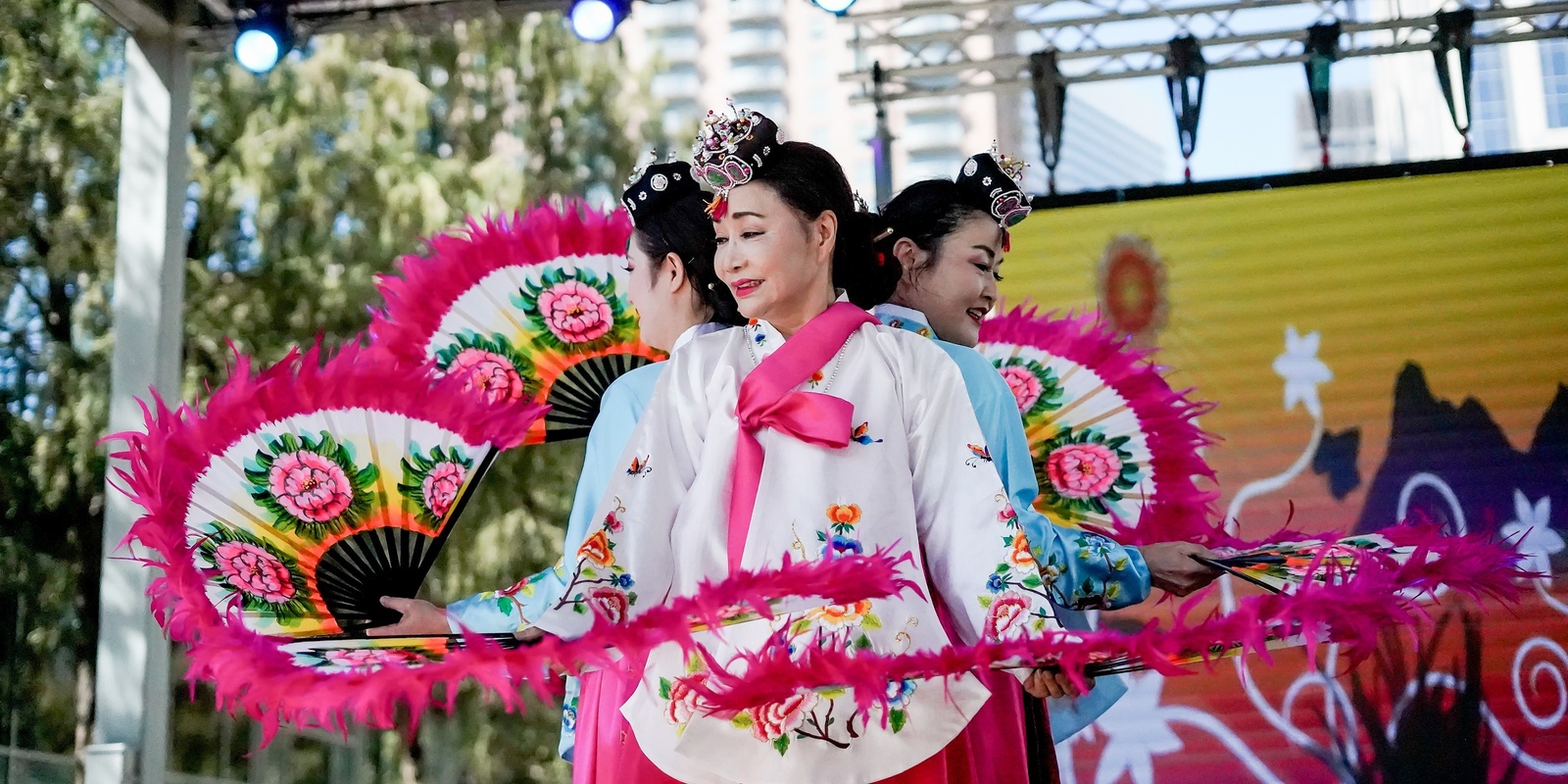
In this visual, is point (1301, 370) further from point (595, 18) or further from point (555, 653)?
point (555, 653)

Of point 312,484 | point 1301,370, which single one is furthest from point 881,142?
point 312,484

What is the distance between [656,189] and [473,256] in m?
0.52

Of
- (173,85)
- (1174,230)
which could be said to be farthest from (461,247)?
(1174,230)

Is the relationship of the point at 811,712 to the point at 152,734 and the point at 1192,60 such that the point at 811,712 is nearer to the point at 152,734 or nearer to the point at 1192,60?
the point at 152,734

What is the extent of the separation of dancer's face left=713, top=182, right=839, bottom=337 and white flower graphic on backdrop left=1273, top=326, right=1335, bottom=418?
2.97m

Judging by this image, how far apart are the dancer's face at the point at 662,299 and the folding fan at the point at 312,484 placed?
0.32 metres

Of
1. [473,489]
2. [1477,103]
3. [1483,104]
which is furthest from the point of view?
[1483,104]

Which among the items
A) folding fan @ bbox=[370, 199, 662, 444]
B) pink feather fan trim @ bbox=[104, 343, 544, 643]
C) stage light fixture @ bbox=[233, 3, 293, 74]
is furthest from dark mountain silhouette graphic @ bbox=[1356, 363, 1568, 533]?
stage light fixture @ bbox=[233, 3, 293, 74]

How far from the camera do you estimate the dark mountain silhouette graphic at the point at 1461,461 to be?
446cm

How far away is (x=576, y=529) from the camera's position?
225 centimetres

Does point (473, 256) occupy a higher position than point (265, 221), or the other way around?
point (265, 221)

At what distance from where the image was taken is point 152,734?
13.9 feet

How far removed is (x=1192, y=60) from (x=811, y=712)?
11.8ft

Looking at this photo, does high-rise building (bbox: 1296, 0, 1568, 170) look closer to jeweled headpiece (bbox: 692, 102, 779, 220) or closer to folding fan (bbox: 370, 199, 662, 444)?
folding fan (bbox: 370, 199, 662, 444)
